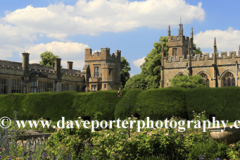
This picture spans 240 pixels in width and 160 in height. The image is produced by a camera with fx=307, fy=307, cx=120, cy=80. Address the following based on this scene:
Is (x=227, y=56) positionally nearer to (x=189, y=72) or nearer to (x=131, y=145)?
(x=189, y=72)

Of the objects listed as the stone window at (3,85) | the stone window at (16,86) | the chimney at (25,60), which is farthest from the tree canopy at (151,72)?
the stone window at (3,85)

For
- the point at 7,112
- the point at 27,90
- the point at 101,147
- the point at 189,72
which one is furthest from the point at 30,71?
the point at 101,147

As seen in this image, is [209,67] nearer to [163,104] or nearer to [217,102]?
[217,102]

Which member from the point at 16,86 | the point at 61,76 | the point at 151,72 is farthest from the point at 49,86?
the point at 151,72

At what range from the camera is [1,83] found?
3077 cm

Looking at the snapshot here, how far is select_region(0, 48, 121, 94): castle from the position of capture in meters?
31.9

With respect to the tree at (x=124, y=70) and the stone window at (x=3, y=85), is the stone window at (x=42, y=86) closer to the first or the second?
the stone window at (x=3, y=85)

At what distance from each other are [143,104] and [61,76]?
23.3 m

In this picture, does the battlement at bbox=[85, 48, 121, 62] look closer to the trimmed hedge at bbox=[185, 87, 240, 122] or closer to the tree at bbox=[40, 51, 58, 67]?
the tree at bbox=[40, 51, 58, 67]

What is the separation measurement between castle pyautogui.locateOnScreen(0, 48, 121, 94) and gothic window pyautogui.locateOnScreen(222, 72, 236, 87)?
14280 millimetres

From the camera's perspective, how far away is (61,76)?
38.5 metres

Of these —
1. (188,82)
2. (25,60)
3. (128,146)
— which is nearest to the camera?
(128,146)

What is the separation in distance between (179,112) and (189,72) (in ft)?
73.8

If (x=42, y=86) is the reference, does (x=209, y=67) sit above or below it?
above
